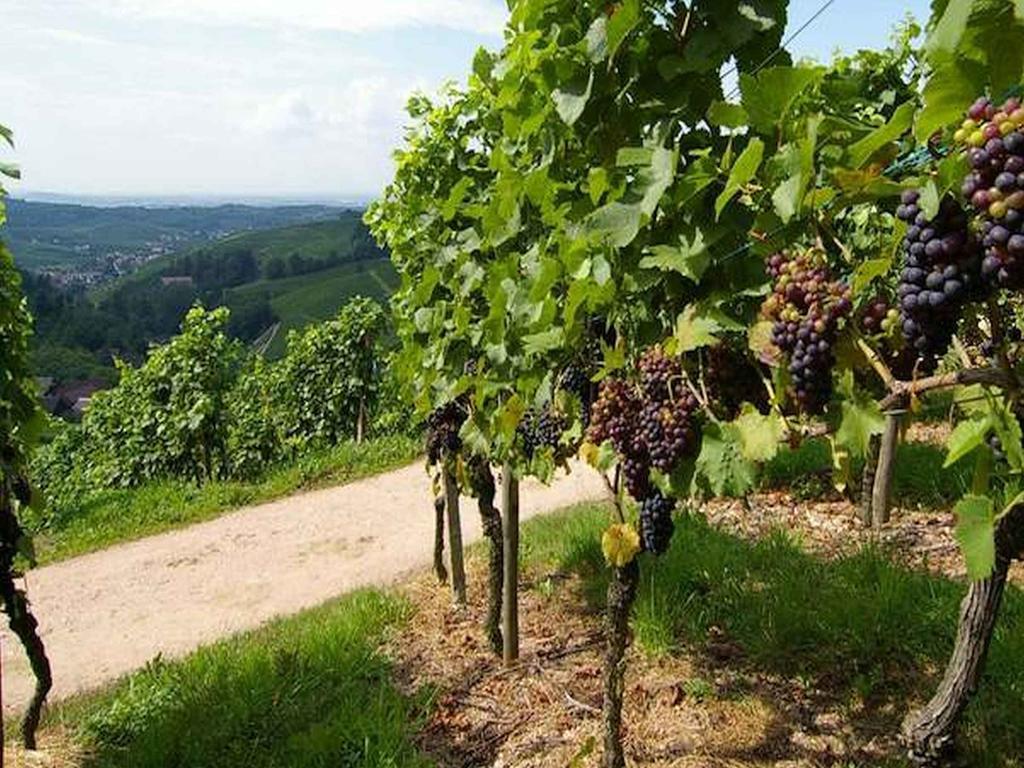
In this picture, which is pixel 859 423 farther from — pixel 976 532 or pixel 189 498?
pixel 189 498

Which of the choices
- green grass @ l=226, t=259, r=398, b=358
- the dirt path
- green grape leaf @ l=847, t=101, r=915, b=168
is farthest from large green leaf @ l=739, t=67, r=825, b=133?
green grass @ l=226, t=259, r=398, b=358

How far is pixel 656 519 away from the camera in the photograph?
9.21 ft

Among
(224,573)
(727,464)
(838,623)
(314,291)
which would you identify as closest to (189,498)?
(224,573)

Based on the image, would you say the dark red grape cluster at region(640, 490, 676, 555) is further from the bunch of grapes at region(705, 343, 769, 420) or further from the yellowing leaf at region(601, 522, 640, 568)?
the bunch of grapes at region(705, 343, 769, 420)

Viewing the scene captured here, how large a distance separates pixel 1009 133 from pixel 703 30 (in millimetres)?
1415

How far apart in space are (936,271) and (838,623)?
11.2ft

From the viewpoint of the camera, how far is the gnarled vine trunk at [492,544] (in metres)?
5.00

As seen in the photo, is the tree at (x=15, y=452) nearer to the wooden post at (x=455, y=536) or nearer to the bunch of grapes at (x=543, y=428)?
the wooden post at (x=455, y=536)

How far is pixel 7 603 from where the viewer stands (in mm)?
4402

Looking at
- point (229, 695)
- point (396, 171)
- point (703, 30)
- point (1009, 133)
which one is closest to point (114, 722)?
point (229, 695)

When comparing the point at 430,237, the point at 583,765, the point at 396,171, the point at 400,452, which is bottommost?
the point at 400,452

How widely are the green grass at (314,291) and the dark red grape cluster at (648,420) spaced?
206 feet

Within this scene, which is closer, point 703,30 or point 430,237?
point 703,30

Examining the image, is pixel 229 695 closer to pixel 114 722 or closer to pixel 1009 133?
pixel 114 722
